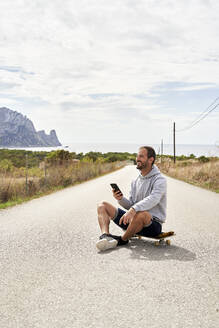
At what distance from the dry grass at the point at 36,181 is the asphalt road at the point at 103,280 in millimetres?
5784

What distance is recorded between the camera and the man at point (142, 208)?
530 cm

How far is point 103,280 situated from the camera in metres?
4.03

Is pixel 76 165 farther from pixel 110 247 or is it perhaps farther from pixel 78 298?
pixel 78 298

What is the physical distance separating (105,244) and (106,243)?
0.02 metres

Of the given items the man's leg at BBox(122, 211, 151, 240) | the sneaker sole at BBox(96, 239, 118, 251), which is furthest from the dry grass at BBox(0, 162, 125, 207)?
Result: the man's leg at BBox(122, 211, 151, 240)

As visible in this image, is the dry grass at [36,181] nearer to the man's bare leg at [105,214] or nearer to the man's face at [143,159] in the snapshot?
the man's bare leg at [105,214]

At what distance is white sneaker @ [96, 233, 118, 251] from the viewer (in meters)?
5.25

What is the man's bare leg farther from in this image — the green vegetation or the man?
the green vegetation

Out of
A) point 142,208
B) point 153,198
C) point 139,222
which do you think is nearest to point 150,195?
point 153,198

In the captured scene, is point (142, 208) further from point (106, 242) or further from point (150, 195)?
point (106, 242)

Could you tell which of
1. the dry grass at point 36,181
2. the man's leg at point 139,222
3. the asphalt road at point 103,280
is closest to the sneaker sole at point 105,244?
the asphalt road at point 103,280

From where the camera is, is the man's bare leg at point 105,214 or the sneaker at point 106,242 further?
the man's bare leg at point 105,214

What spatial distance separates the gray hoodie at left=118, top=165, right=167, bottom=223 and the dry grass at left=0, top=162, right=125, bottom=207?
7414mm

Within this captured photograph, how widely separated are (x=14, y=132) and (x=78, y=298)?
172135 mm
